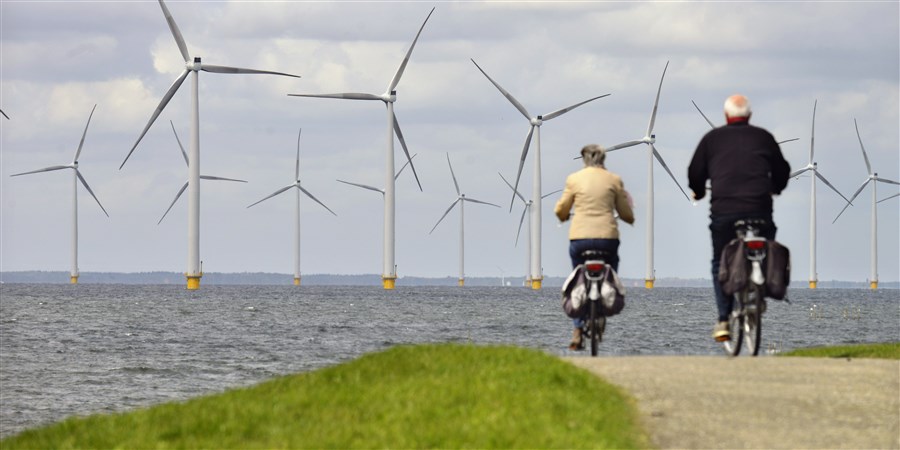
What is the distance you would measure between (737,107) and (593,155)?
1.85 metres

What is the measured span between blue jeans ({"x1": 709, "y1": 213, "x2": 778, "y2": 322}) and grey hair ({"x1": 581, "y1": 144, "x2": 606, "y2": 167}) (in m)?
1.60

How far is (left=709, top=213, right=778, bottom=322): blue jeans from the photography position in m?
15.0

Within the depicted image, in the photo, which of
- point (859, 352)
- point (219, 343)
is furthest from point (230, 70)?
point (859, 352)

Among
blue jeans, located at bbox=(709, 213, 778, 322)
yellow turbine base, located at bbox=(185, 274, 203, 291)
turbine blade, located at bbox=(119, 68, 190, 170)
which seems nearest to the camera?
blue jeans, located at bbox=(709, 213, 778, 322)

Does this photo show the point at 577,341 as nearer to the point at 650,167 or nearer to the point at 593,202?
the point at 593,202

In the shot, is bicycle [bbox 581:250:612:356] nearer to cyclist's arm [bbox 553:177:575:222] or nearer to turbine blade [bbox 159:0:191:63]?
cyclist's arm [bbox 553:177:575:222]

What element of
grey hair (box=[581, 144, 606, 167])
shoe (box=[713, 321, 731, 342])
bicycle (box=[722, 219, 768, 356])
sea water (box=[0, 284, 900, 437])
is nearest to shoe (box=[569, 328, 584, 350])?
shoe (box=[713, 321, 731, 342])

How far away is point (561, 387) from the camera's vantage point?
13.4 metres

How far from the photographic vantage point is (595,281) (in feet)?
51.7

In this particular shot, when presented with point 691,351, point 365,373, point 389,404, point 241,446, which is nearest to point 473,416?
point 389,404

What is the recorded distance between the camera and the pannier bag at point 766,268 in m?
14.8

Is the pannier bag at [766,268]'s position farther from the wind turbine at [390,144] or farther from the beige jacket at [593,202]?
the wind turbine at [390,144]

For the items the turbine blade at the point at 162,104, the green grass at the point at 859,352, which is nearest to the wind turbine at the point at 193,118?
the turbine blade at the point at 162,104

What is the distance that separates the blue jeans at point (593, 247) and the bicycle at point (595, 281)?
2.8 inches
